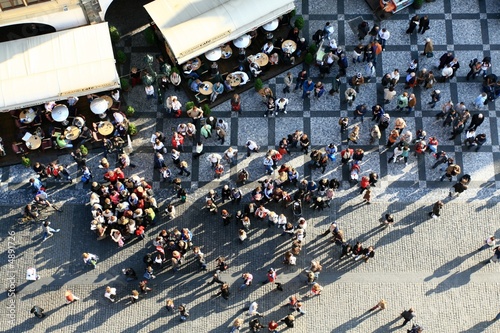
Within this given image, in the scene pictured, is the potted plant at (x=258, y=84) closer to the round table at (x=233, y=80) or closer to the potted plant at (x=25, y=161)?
the round table at (x=233, y=80)

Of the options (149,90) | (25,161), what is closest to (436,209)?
(149,90)

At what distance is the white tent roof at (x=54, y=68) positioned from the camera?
2756cm

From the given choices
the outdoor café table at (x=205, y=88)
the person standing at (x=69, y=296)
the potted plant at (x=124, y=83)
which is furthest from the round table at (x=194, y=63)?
the person standing at (x=69, y=296)

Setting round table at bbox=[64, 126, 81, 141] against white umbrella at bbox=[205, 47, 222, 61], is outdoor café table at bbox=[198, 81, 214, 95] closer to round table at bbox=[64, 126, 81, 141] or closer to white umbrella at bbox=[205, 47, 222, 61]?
white umbrella at bbox=[205, 47, 222, 61]

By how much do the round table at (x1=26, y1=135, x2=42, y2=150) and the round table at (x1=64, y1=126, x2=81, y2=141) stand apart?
1.27 m

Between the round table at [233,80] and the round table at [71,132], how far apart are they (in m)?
7.19

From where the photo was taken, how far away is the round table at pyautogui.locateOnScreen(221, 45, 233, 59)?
30516 mm

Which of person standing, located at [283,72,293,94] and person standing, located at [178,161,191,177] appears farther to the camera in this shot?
person standing, located at [283,72,293,94]

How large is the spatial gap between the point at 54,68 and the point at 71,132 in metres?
2.91

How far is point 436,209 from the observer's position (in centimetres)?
2684

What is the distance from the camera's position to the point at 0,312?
1030 inches

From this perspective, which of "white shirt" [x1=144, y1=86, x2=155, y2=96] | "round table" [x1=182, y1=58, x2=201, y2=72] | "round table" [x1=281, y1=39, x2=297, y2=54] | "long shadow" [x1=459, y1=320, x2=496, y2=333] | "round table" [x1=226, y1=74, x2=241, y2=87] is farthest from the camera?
"round table" [x1=281, y1=39, x2=297, y2=54]

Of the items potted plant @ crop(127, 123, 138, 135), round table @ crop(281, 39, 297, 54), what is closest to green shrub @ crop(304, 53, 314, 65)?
round table @ crop(281, 39, 297, 54)

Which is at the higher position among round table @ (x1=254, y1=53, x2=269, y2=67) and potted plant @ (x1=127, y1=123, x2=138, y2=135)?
round table @ (x1=254, y1=53, x2=269, y2=67)
